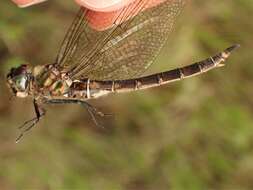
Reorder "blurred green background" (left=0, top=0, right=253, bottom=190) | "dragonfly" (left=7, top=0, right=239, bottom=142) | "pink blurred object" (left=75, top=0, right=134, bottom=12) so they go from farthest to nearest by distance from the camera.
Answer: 1. "blurred green background" (left=0, top=0, right=253, bottom=190)
2. "dragonfly" (left=7, top=0, right=239, bottom=142)
3. "pink blurred object" (left=75, top=0, right=134, bottom=12)

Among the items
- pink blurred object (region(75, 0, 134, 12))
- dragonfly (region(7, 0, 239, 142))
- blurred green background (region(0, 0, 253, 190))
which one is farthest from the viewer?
blurred green background (region(0, 0, 253, 190))

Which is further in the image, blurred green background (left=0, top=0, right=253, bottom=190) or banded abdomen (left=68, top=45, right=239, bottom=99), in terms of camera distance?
blurred green background (left=0, top=0, right=253, bottom=190)

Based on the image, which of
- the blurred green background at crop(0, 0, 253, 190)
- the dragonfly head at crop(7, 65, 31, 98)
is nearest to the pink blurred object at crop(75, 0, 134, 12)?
the dragonfly head at crop(7, 65, 31, 98)

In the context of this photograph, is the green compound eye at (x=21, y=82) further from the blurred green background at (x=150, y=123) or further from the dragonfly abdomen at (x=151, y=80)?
the blurred green background at (x=150, y=123)

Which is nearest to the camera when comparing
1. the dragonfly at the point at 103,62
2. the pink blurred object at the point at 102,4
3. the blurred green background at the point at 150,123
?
the pink blurred object at the point at 102,4

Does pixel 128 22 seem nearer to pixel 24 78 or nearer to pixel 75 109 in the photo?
pixel 24 78

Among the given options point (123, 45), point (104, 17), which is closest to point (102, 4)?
point (104, 17)

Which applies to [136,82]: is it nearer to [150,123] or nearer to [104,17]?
[104,17]

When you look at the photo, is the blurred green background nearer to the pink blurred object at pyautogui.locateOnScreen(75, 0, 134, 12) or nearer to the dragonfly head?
the dragonfly head

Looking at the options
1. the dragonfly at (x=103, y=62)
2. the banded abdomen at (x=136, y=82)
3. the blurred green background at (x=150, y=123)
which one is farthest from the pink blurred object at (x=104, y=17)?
the blurred green background at (x=150, y=123)
